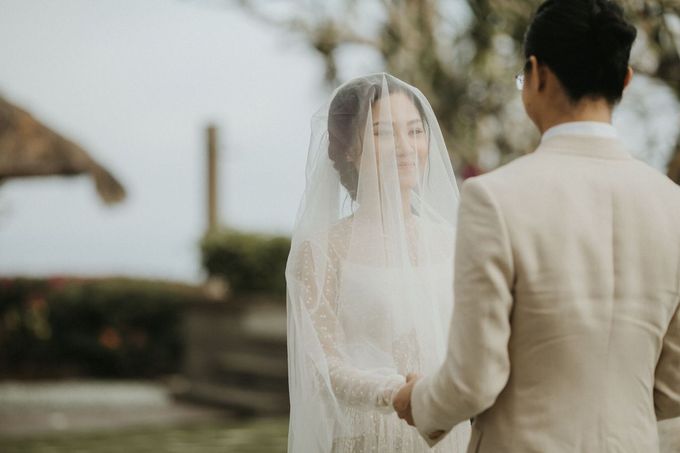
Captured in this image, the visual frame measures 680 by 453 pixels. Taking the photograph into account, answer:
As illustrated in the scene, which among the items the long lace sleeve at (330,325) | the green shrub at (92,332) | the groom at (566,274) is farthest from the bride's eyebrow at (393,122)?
the green shrub at (92,332)

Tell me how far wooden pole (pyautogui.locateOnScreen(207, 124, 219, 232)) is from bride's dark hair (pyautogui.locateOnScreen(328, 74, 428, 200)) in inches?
528

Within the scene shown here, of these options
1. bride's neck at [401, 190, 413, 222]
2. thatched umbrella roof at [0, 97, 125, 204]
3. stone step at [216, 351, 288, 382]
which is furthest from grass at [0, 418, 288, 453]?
bride's neck at [401, 190, 413, 222]

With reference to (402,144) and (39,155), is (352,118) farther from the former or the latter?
(39,155)

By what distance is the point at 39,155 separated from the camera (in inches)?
446

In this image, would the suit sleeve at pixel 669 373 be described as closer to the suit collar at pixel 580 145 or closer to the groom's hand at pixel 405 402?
the suit collar at pixel 580 145

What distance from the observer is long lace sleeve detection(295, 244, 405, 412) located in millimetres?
3139

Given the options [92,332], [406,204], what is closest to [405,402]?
[406,204]

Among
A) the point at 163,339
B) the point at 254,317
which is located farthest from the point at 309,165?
the point at 163,339

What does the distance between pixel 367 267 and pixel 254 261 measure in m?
10.0

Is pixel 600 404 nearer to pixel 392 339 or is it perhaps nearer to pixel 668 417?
pixel 668 417

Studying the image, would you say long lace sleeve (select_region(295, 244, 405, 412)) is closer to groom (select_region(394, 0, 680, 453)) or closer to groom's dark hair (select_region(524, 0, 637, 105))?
groom (select_region(394, 0, 680, 453))

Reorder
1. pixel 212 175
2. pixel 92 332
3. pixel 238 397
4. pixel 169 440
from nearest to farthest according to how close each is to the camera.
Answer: pixel 169 440 → pixel 238 397 → pixel 92 332 → pixel 212 175

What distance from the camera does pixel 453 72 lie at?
476 inches

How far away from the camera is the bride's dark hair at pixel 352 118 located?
3498mm
